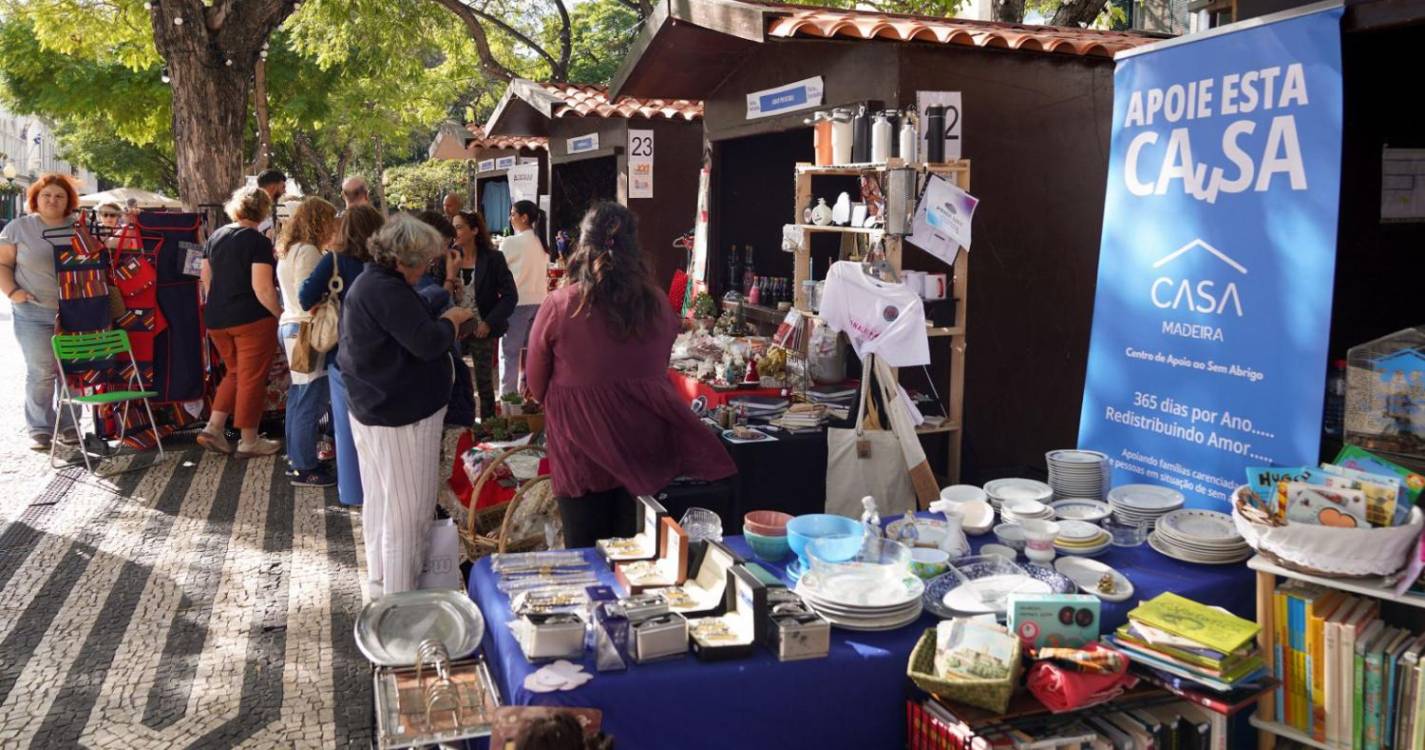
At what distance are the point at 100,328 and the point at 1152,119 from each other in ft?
21.4

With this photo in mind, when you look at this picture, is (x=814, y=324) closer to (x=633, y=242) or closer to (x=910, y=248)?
(x=910, y=248)

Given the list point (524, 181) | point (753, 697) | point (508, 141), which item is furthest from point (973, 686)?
point (508, 141)

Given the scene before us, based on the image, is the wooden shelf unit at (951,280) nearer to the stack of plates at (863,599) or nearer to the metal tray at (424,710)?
the stack of plates at (863,599)

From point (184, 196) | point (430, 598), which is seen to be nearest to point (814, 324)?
point (430, 598)

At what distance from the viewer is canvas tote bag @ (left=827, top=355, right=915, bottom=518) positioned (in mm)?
5090

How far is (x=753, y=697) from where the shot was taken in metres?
2.71

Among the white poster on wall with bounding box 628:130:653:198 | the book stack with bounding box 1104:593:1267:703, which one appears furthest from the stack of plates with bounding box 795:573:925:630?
the white poster on wall with bounding box 628:130:653:198

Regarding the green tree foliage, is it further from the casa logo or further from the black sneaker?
the casa logo

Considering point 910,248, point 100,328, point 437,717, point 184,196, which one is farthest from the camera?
point 184,196

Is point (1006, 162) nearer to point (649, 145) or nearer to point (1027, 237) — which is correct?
point (1027, 237)

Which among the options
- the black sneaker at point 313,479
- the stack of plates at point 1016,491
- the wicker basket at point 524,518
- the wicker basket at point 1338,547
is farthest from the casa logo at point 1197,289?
the black sneaker at point 313,479

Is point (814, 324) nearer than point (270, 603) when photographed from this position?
No

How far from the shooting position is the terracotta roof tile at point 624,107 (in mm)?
10180

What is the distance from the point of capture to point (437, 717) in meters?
2.64
